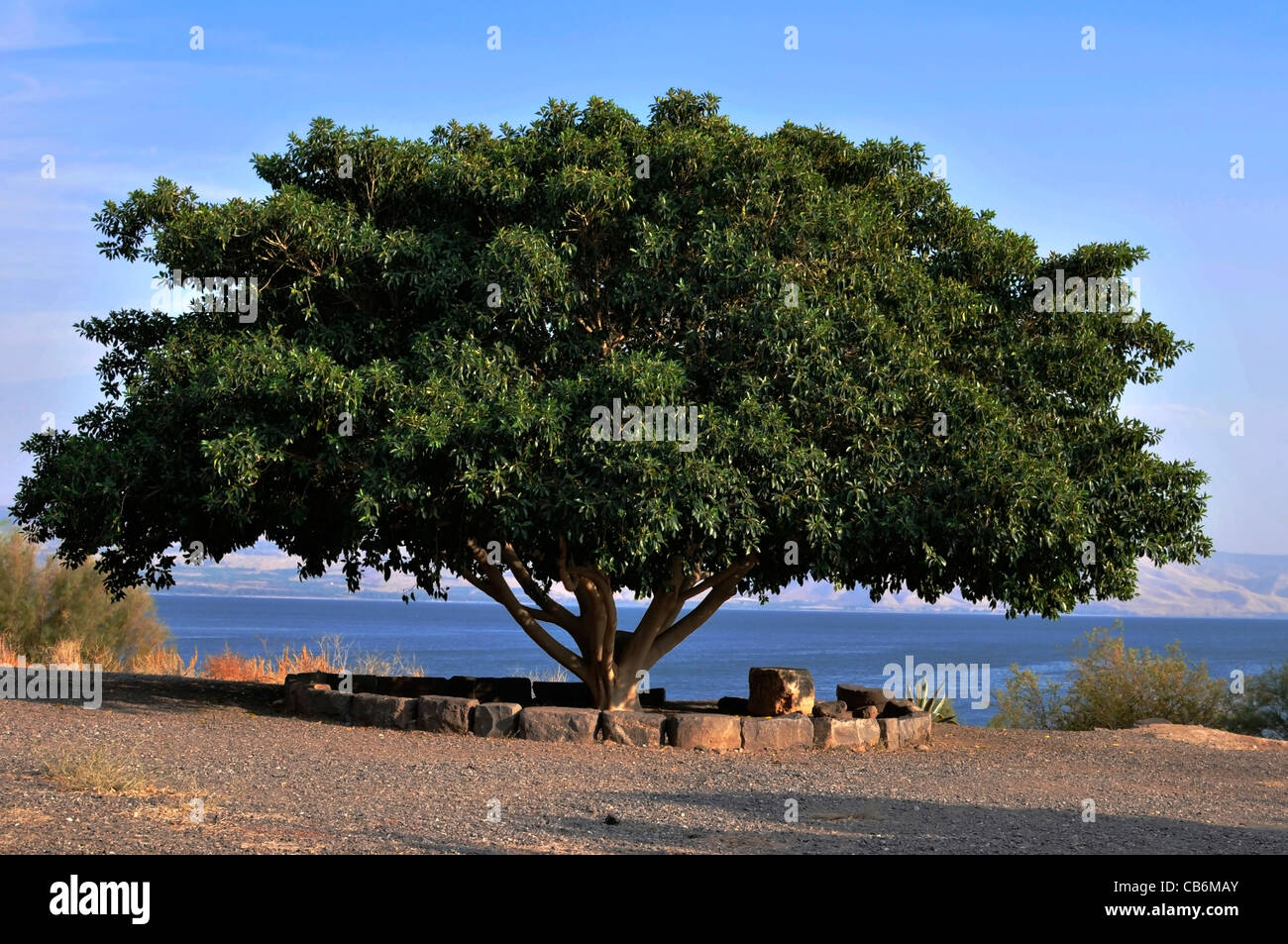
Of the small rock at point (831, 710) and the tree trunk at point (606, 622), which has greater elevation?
the tree trunk at point (606, 622)

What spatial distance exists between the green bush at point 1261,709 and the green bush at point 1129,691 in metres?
0.17

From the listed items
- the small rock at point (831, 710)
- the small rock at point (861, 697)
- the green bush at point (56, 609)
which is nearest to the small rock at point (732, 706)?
the small rock at point (831, 710)

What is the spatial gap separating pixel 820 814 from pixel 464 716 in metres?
5.21

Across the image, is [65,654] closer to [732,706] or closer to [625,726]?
[732,706]

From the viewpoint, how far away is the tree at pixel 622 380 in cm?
1213

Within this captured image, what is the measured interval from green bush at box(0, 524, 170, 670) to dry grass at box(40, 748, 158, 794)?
552 inches

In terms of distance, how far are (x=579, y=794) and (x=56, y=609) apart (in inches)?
689

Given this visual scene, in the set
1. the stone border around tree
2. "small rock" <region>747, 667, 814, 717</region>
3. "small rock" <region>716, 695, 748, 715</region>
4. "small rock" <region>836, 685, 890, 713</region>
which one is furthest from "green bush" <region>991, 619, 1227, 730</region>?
the stone border around tree

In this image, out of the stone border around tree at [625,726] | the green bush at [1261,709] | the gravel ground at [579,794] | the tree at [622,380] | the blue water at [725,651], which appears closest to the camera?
the gravel ground at [579,794]

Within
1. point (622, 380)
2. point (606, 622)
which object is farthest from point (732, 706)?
point (622, 380)

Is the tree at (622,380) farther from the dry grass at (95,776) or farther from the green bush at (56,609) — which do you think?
the green bush at (56,609)

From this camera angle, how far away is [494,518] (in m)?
12.2

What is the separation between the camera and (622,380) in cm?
1203
